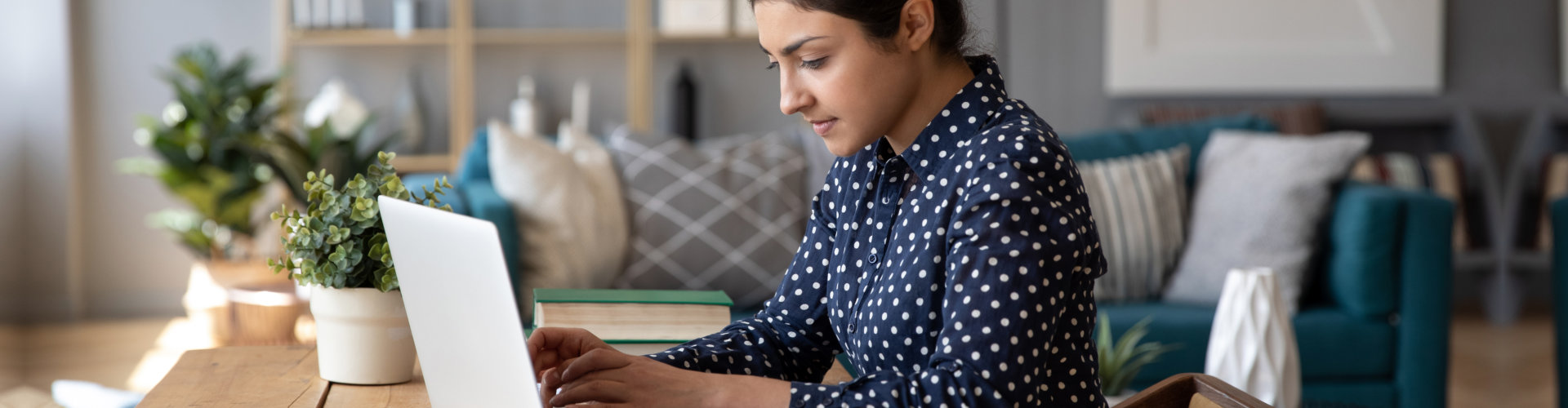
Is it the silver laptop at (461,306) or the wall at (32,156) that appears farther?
the wall at (32,156)

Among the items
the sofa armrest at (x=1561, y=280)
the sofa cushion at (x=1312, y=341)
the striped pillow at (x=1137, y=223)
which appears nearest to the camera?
the sofa armrest at (x=1561, y=280)

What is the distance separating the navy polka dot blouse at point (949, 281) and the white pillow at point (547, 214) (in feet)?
4.80

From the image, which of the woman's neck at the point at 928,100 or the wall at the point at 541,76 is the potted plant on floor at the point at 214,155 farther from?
the woman's neck at the point at 928,100

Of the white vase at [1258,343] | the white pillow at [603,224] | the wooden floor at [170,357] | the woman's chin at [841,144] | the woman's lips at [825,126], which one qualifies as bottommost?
the wooden floor at [170,357]

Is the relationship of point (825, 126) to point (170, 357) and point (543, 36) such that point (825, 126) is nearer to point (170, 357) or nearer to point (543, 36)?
point (170, 357)

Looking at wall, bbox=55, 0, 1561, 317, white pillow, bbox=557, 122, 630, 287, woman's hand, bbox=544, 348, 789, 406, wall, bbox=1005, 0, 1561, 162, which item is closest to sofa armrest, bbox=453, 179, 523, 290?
white pillow, bbox=557, 122, 630, 287

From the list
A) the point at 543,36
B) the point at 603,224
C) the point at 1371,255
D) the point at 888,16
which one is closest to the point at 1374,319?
the point at 1371,255

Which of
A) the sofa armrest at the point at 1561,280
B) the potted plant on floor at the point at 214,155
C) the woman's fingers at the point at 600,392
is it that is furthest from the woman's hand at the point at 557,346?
the potted plant on floor at the point at 214,155

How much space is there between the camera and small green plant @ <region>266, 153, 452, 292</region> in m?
1.04

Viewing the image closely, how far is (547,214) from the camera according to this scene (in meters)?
2.61

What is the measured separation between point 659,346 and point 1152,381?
1612mm

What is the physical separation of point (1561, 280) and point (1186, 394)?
2.00 metres

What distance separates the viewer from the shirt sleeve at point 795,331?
1.15 m

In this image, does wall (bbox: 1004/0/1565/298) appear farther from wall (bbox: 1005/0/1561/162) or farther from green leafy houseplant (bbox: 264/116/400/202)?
green leafy houseplant (bbox: 264/116/400/202)
